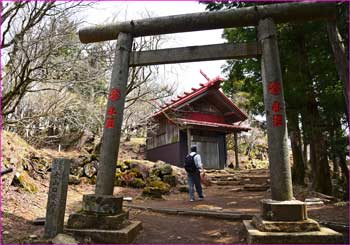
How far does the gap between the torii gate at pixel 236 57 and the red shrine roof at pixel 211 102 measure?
11077 millimetres

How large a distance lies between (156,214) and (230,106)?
13.6m

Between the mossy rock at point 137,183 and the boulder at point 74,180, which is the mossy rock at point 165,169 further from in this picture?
the boulder at point 74,180

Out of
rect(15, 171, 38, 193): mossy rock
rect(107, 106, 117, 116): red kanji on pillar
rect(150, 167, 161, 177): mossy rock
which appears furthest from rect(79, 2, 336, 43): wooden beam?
rect(150, 167, 161, 177): mossy rock

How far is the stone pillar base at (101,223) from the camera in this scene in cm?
441

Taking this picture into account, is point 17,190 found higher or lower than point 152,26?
lower

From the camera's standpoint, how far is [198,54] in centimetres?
552

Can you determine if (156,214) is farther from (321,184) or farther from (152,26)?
(321,184)

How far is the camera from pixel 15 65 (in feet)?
24.9

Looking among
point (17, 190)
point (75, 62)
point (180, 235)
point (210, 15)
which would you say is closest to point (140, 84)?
point (75, 62)

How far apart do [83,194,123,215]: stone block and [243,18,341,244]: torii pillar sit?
2172mm

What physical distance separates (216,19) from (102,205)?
3.95 metres

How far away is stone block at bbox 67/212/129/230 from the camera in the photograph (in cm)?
458

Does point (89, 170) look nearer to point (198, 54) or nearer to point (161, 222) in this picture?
point (161, 222)

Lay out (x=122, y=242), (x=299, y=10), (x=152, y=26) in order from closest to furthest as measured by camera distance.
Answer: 1. (x=122, y=242)
2. (x=299, y=10)
3. (x=152, y=26)
